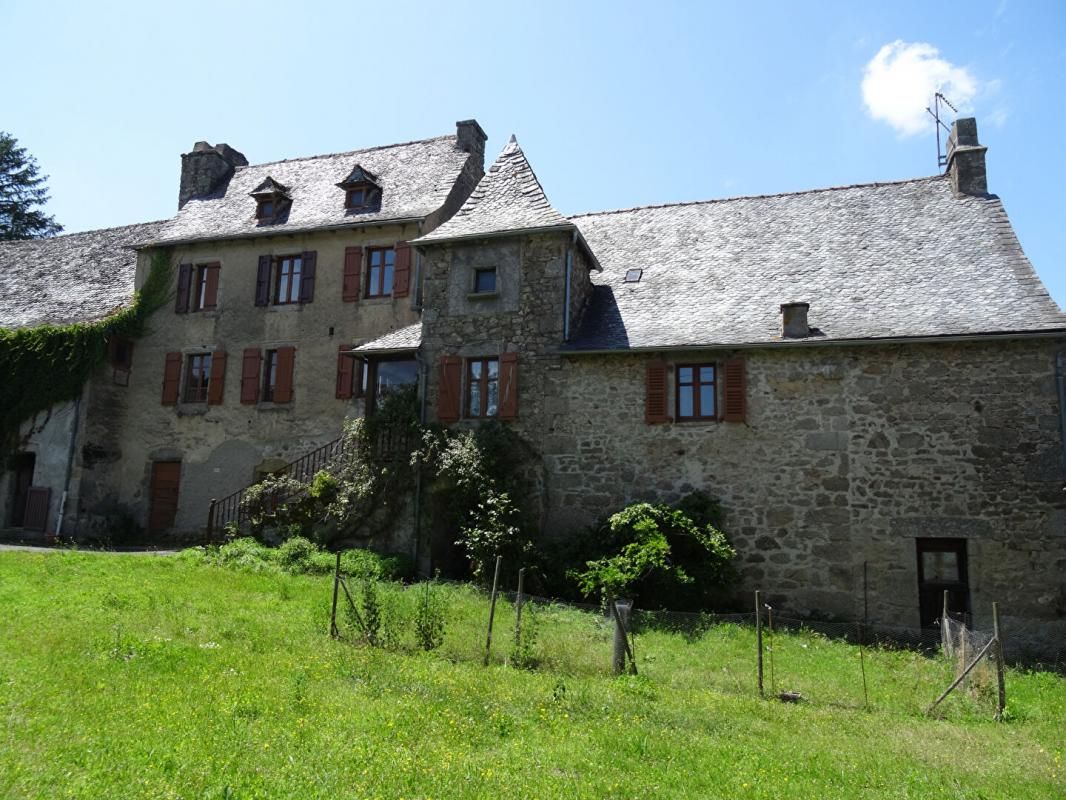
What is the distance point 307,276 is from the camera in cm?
2088

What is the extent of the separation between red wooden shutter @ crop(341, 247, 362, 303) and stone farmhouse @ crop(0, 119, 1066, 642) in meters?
0.07

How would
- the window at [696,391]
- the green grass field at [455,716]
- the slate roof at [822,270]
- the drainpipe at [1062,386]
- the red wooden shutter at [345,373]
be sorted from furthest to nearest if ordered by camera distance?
the red wooden shutter at [345,373] → the window at [696,391] → the slate roof at [822,270] → the drainpipe at [1062,386] → the green grass field at [455,716]

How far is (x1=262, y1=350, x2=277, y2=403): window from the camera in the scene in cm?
2062

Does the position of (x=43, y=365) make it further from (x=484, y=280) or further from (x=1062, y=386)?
(x=1062, y=386)

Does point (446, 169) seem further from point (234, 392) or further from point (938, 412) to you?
point (938, 412)

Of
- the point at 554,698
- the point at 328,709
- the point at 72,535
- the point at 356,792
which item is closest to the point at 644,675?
the point at 554,698

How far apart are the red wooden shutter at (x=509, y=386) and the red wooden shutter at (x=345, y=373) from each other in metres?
4.86

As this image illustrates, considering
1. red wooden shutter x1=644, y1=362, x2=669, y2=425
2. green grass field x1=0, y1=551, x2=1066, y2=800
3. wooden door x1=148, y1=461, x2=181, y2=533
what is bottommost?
green grass field x1=0, y1=551, x2=1066, y2=800

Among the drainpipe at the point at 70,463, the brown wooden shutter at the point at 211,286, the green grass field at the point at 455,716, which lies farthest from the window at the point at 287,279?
the green grass field at the point at 455,716

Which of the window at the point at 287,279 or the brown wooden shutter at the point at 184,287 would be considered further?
the brown wooden shutter at the point at 184,287

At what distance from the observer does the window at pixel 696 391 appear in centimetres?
1506

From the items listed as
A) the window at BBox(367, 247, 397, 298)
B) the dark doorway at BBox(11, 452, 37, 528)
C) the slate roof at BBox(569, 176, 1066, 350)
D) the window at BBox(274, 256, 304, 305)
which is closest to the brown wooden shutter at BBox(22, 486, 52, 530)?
the dark doorway at BBox(11, 452, 37, 528)

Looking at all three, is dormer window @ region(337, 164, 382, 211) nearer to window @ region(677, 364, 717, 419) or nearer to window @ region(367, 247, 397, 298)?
window @ region(367, 247, 397, 298)

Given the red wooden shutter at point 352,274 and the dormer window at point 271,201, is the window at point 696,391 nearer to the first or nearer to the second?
the red wooden shutter at point 352,274
